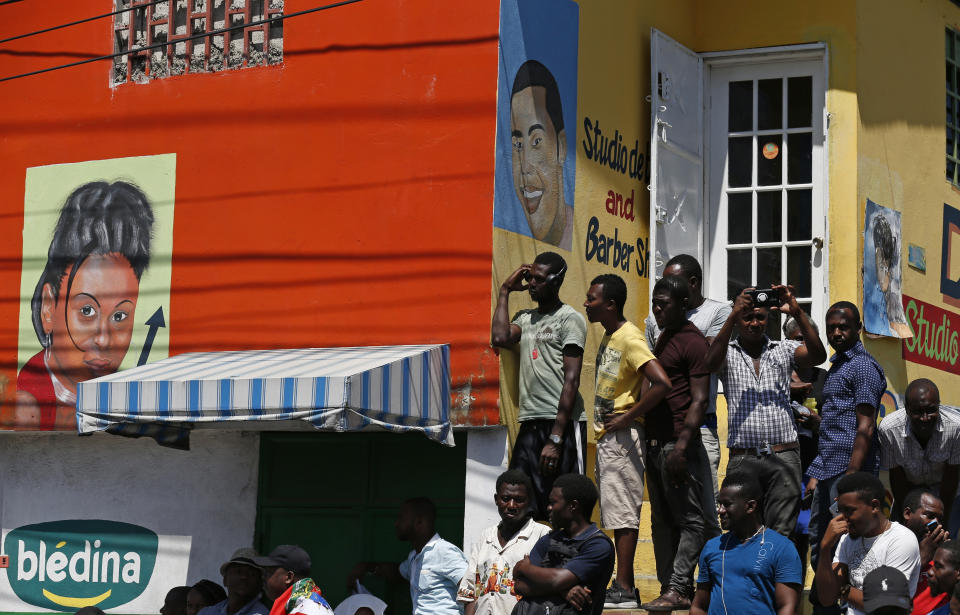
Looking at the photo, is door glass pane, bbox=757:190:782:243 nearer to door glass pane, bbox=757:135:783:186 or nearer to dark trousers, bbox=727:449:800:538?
door glass pane, bbox=757:135:783:186

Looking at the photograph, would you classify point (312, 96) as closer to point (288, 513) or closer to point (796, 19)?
point (288, 513)

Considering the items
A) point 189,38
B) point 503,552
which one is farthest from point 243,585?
point 189,38

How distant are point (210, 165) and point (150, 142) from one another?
62 centimetres

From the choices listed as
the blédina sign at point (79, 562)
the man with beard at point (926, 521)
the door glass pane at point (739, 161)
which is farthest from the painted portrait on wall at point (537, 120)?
the blédina sign at point (79, 562)

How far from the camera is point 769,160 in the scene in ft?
39.2

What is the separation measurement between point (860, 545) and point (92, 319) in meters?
6.55

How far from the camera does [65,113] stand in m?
11.6

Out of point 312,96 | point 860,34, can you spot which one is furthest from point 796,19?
point 312,96

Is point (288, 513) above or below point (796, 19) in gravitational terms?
below

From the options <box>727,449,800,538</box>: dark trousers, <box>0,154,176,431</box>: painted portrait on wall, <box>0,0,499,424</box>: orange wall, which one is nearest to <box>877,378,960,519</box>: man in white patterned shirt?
<box>727,449,800,538</box>: dark trousers

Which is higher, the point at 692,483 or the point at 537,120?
the point at 537,120

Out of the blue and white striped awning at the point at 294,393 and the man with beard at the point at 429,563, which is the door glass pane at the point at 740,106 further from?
the man with beard at the point at 429,563

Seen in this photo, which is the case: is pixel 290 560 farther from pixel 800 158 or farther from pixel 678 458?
pixel 800 158

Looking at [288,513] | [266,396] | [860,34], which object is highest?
[860,34]
